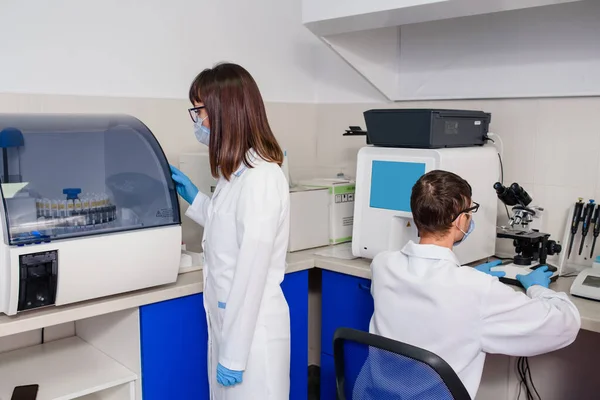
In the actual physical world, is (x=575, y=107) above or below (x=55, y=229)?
above

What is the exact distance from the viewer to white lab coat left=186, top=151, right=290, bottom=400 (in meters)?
1.69

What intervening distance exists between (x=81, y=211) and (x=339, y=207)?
47.3 inches

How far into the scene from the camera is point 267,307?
5.88 ft

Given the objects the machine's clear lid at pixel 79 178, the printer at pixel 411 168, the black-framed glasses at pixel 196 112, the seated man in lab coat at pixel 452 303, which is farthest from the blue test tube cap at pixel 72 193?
the printer at pixel 411 168

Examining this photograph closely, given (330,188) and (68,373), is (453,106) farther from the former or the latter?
(68,373)

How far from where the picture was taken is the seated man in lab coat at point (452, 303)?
1.45 m

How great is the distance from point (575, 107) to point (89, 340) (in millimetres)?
2056

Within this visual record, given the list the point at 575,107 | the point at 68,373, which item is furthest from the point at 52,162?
the point at 575,107

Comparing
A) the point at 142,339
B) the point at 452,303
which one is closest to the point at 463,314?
the point at 452,303

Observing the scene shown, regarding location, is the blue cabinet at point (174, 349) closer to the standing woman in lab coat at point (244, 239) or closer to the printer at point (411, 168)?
the standing woman in lab coat at point (244, 239)

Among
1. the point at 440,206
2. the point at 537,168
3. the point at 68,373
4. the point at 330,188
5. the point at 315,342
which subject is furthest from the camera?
the point at 315,342

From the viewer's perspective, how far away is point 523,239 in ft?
7.06

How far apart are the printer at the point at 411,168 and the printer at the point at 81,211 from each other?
2.45ft

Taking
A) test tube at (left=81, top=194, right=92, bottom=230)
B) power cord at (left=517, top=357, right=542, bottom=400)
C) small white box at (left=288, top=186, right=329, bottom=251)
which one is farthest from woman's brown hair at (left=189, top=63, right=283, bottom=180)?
power cord at (left=517, top=357, right=542, bottom=400)
